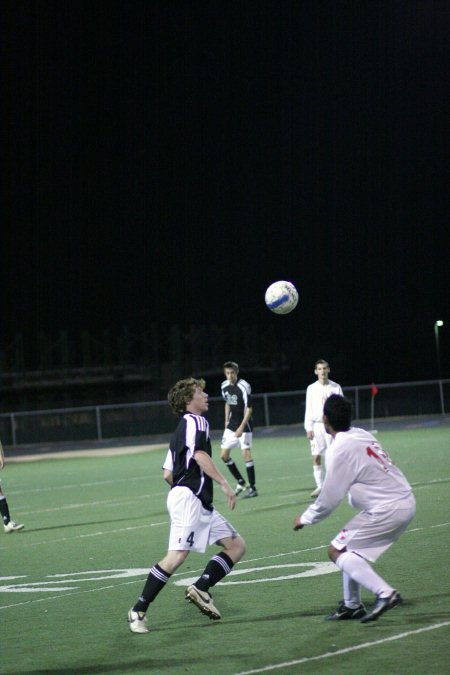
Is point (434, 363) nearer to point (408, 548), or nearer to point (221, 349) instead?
point (221, 349)

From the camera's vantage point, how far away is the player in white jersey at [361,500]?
7.62 m

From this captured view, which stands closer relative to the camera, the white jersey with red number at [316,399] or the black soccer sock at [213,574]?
the black soccer sock at [213,574]

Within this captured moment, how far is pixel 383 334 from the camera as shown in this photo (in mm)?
86125

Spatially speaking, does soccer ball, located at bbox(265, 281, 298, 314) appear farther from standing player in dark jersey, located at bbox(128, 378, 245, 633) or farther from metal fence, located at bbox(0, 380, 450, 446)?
metal fence, located at bbox(0, 380, 450, 446)

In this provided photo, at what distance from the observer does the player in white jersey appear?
25.0 ft

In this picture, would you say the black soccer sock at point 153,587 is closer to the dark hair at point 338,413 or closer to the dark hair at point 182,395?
the dark hair at point 182,395

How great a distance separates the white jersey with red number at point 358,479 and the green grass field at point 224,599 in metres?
0.88

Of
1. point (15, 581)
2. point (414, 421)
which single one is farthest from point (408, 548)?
point (414, 421)

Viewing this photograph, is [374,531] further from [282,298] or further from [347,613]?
[282,298]

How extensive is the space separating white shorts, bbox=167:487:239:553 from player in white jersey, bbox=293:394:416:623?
100cm

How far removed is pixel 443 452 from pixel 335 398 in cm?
1729

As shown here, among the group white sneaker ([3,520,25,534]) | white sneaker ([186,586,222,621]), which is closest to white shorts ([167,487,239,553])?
white sneaker ([186,586,222,621])

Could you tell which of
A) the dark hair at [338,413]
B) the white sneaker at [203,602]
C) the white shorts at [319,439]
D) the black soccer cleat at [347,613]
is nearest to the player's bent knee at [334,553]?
the black soccer cleat at [347,613]

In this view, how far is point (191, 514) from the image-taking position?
27.6ft
